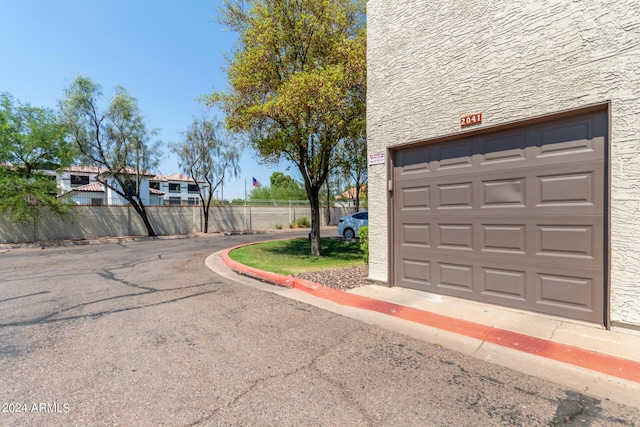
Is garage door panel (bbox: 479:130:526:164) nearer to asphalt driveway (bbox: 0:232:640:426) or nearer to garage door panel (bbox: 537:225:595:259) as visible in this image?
garage door panel (bbox: 537:225:595:259)

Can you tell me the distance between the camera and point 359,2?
10367 mm

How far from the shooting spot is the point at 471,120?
510 centimetres

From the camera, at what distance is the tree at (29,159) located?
15.4 m

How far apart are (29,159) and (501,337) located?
2120 cm

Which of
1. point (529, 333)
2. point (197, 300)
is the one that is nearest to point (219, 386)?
point (197, 300)

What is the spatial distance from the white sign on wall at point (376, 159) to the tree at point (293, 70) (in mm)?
2660

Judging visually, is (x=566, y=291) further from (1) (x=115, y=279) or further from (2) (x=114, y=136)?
(2) (x=114, y=136)

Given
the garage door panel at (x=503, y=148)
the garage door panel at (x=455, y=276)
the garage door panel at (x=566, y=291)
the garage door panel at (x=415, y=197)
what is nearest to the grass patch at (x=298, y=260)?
the garage door panel at (x=415, y=197)

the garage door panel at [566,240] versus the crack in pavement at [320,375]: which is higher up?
the garage door panel at [566,240]

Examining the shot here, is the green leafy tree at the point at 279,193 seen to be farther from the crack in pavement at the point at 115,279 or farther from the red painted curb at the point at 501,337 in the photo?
the red painted curb at the point at 501,337

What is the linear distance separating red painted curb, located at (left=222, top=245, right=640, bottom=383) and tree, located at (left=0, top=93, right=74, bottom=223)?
1705 cm

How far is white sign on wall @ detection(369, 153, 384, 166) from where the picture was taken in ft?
20.8

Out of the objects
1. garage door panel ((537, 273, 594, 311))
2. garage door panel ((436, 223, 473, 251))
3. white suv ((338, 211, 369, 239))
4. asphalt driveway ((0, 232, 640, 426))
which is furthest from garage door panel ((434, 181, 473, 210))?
white suv ((338, 211, 369, 239))

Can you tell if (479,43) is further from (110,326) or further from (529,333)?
(110,326)
